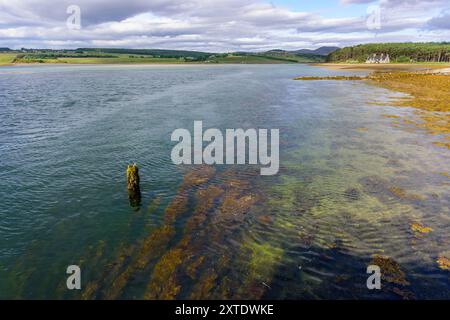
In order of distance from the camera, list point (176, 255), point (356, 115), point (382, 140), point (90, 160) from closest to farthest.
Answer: point (176, 255)
point (90, 160)
point (382, 140)
point (356, 115)

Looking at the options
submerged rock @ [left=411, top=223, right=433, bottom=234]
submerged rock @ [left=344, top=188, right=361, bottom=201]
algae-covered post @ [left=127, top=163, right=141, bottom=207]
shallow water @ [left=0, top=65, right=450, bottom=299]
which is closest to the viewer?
shallow water @ [left=0, top=65, right=450, bottom=299]

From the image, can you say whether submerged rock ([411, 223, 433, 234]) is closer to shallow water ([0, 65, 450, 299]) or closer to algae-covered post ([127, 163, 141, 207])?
shallow water ([0, 65, 450, 299])

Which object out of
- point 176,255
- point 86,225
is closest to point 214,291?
point 176,255

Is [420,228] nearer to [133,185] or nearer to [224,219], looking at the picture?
[224,219]

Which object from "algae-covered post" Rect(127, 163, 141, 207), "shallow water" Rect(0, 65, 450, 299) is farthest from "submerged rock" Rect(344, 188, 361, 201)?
"algae-covered post" Rect(127, 163, 141, 207)

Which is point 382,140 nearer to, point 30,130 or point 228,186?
point 228,186

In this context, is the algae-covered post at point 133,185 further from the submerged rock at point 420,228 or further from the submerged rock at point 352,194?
the submerged rock at point 420,228

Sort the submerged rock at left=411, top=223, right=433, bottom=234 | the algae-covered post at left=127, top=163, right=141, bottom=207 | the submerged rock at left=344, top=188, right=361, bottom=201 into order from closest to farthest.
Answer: the submerged rock at left=411, top=223, right=433, bottom=234 → the algae-covered post at left=127, top=163, right=141, bottom=207 → the submerged rock at left=344, top=188, right=361, bottom=201
